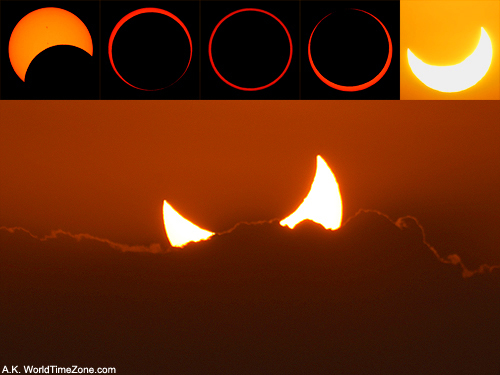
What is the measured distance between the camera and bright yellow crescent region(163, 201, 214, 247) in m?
1.49

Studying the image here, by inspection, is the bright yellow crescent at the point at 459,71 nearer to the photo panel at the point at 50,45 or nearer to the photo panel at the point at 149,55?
the photo panel at the point at 149,55

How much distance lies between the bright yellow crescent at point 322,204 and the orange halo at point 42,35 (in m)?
1.02

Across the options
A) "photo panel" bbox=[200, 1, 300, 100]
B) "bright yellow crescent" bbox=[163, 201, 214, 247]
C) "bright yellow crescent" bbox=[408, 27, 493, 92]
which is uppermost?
"photo panel" bbox=[200, 1, 300, 100]

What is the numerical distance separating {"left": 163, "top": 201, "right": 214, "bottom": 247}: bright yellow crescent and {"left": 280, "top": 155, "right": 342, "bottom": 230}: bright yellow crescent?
0.30 m

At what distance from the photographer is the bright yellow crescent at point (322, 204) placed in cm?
148

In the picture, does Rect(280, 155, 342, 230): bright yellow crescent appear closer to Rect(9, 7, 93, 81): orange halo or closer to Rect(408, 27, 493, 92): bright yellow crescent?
Rect(408, 27, 493, 92): bright yellow crescent

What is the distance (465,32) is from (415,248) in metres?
0.87

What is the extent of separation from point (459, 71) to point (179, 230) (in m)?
1.23

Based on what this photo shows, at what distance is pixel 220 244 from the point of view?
1487 millimetres

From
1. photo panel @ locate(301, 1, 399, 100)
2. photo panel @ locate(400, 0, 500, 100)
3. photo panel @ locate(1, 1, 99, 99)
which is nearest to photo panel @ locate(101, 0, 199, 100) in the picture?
photo panel @ locate(1, 1, 99, 99)

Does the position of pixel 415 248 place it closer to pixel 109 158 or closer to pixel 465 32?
pixel 465 32

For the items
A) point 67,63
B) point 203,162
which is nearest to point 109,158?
point 203,162

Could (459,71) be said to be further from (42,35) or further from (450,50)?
(42,35)

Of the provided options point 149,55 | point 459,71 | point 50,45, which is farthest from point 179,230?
point 459,71
